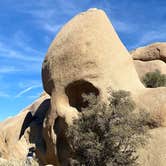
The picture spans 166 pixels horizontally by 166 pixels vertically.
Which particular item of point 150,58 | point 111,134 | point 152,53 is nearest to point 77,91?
point 111,134

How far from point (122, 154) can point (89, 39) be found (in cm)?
641

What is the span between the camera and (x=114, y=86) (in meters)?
Answer: 17.9

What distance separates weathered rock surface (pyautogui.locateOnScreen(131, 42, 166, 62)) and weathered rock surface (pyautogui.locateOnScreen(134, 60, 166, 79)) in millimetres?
1172

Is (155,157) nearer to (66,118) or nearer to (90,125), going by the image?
(90,125)

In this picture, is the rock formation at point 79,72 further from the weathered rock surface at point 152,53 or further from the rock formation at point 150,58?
the weathered rock surface at point 152,53

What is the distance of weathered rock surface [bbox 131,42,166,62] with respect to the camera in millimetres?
32125

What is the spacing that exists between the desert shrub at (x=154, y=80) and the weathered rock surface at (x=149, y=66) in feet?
6.39

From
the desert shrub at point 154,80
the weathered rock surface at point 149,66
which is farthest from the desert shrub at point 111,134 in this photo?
the weathered rock surface at point 149,66

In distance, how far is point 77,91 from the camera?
63.2 feet

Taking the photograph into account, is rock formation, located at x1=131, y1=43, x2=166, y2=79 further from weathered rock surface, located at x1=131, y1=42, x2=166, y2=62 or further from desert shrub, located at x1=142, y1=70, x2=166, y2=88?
desert shrub, located at x1=142, y1=70, x2=166, y2=88

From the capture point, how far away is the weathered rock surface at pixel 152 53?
105 feet

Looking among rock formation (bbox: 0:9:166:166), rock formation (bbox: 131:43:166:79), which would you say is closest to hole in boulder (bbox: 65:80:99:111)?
rock formation (bbox: 0:9:166:166)

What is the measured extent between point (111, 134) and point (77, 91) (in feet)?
17.8

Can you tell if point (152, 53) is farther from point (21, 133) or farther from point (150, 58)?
point (21, 133)
